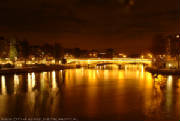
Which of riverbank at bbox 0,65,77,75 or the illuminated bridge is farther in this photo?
the illuminated bridge

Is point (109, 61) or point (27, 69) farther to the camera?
point (109, 61)

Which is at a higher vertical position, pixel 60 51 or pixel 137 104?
pixel 60 51

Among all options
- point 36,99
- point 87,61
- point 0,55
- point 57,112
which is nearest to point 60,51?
point 87,61

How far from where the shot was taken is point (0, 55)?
1684 inches

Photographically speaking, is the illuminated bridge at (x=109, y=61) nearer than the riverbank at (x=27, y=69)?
No

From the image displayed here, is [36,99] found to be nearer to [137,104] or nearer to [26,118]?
[26,118]

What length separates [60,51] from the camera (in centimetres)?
5578

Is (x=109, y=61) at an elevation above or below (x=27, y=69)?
above

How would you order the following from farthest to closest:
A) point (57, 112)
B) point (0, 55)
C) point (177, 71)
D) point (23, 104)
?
point (0, 55) < point (177, 71) < point (23, 104) < point (57, 112)

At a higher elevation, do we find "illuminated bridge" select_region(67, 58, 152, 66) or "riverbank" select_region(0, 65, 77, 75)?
"illuminated bridge" select_region(67, 58, 152, 66)

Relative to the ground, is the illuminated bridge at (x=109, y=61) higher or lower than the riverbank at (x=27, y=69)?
higher

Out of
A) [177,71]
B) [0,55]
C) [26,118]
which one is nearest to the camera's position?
[26,118]

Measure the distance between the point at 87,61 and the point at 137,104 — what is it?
4750cm

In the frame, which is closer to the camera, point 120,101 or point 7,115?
point 7,115
